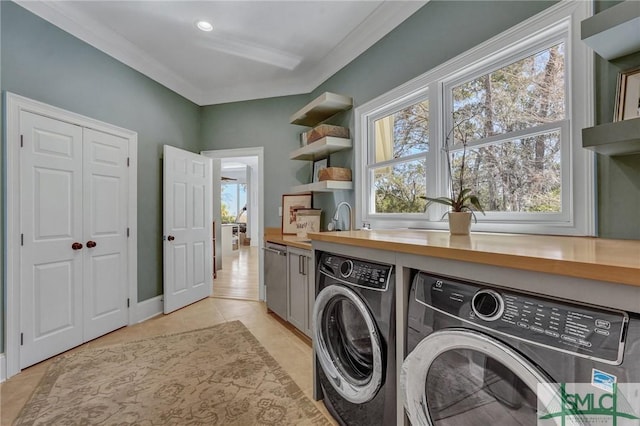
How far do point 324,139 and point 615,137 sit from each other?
2146mm

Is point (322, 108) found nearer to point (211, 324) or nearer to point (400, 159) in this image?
point (400, 159)

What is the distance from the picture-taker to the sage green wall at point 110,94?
2.18 metres

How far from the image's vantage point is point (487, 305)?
866 mm

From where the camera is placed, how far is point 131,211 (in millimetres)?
3133

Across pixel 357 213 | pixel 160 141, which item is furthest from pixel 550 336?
pixel 160 141

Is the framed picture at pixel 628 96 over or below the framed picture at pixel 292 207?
over

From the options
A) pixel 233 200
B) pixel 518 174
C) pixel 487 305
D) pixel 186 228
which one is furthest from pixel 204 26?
pixel 233 200

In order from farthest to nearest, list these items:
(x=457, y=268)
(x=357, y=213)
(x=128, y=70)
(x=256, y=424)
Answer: (x=128, y=70), (x=357, y=213), (x=256, y=424), (x=457, y=268)

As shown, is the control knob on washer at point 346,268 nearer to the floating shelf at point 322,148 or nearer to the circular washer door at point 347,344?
the circular washer door at point 347,344

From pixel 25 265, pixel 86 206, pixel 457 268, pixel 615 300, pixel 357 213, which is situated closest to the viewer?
pixel 615 300

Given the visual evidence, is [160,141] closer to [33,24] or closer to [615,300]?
[33,24]

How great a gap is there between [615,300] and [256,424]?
1736 millimetres

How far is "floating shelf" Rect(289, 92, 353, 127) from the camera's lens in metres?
2.88

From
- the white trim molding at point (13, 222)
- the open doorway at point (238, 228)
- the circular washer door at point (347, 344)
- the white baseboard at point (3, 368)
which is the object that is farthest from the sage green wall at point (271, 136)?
the white baseboard at point (3, 368)
